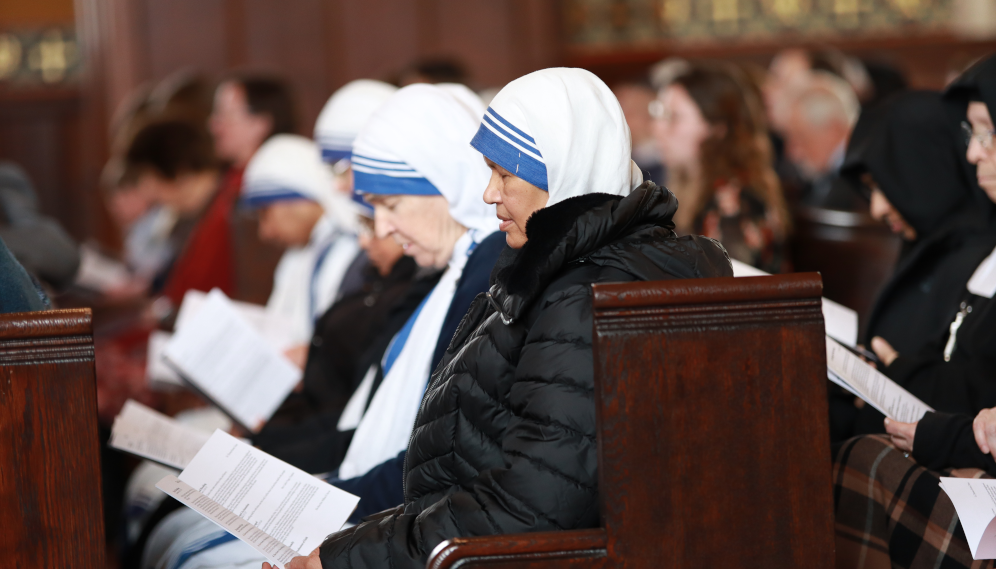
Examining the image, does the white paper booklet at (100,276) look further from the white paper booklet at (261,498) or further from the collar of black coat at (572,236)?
the collar of black coat at (572,236)

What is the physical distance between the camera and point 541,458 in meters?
1.60

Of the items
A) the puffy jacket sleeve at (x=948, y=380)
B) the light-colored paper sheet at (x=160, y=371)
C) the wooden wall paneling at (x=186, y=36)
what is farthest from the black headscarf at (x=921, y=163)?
the wooden wall paneling at (x=186, y=36)

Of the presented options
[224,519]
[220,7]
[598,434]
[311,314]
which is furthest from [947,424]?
[220,7]

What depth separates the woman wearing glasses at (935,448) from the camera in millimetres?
1934

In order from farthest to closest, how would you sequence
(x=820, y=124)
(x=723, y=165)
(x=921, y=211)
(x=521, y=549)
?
1. (x=820, y=124)
2. (x=723, y=165)
3. (x=921, y=211)
4. (x=521, y=549)

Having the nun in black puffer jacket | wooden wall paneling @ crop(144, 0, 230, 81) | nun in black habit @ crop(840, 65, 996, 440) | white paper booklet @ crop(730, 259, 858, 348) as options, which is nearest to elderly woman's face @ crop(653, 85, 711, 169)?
nun in black habit @ crop(840, 65, 996, 440)

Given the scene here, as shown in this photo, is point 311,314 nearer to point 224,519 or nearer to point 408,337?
point 408,337

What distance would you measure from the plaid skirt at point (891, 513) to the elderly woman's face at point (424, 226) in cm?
106

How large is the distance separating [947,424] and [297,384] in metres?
2.16

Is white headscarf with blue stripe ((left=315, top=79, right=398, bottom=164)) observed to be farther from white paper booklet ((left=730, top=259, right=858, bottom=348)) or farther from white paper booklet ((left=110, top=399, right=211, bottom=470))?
white paper booklet ((left=730, top=259, right=858, bottom=348))

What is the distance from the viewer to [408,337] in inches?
99.3

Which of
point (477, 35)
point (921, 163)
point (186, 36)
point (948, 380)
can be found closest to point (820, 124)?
point (477, 35)

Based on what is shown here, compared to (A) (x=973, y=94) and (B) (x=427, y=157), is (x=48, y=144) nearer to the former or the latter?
(B) (x=427, y=157)

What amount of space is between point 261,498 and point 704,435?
34.9 inches
